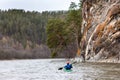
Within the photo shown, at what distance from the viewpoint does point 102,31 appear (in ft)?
194

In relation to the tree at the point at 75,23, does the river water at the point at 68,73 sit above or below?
below

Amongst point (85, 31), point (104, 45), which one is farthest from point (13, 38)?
point (104, 45)

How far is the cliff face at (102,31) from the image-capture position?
55.8 metres

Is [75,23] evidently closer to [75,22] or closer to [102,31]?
[75,22]

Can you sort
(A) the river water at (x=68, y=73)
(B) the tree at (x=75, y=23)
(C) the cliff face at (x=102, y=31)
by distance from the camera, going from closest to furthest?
(A) the river water at (x=68, y=73) → (C) the cliff face at (x=102, y=31) → (B) the tree at (x=75, y=23)

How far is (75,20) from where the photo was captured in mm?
93000

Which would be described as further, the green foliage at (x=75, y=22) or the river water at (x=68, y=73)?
the green foliage at (x=75, y=22)

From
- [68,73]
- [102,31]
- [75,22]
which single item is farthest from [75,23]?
[68,73]

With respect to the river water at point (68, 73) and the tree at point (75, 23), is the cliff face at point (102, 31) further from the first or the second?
the tree at point (75, 23)

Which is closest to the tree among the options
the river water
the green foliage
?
the green foliage

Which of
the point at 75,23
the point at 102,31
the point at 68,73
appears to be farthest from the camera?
the point at 75,23

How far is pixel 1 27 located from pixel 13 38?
1255cm

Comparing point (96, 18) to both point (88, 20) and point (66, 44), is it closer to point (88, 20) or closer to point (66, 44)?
point (88, 20)

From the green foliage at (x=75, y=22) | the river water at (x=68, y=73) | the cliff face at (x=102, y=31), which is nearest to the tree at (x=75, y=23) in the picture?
the green foliage at (x=75, y=22)
